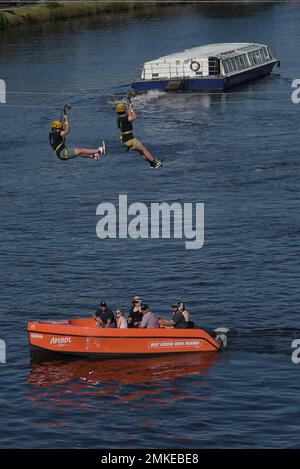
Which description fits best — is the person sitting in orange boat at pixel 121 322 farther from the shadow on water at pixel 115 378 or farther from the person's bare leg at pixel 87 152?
the person's bare leg at pixel 87 152

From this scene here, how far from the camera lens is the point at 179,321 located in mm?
56406

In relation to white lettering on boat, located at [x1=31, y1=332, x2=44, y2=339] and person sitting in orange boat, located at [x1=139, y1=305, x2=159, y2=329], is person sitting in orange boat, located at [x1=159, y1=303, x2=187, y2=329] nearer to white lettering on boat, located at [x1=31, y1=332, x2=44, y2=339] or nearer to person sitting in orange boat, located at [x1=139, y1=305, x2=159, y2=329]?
person sitting in orange boat, located at [x1=139, y1=305, x2=159, y2=329]

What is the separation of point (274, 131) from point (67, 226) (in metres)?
27.7

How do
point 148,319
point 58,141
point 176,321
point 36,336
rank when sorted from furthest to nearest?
point 36,336, point 176,321, point 148,319, point 58,141

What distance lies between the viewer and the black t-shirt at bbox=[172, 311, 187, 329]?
5619 centimetres

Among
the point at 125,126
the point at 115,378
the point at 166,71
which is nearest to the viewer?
the point at 125,126

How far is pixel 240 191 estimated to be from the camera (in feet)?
276

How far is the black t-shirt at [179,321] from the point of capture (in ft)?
184

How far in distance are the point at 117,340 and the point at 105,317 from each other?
1342 mm

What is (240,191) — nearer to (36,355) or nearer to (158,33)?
(36,355)

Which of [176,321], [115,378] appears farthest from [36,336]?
[176,321]

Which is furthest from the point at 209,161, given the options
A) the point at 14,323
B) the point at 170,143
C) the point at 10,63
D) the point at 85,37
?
the point at 85,37

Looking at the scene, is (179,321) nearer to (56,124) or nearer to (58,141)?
(58,141)

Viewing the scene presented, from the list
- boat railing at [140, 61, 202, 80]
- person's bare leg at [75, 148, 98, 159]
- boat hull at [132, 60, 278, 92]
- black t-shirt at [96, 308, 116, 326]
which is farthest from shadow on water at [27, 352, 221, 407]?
boat railing at [140, 61, 202, 80]
